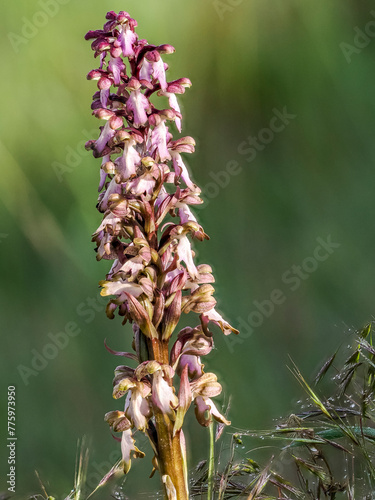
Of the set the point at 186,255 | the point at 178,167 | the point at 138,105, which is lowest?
the point at 186,255

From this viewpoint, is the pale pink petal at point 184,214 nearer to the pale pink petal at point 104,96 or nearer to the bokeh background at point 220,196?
the pale pink petal at point 104,96

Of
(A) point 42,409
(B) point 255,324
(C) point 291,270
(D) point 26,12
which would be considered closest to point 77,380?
(A) point 42,409

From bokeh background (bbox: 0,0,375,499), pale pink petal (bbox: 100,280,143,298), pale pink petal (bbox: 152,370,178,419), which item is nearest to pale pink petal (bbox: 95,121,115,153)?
pale pink petal (bbox: 100,280,143,298)

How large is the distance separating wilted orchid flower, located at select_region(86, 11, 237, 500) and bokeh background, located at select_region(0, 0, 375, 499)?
753mm

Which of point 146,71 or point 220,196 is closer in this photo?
point 146,71

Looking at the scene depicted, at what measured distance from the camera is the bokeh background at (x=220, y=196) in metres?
1.79

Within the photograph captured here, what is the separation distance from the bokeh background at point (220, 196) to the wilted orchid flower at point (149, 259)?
753mm

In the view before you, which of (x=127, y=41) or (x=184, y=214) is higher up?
(x=127, y=41)

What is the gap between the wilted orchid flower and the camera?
0.96 meters

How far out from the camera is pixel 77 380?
1807 millimetres

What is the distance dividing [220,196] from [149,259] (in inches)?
37.6

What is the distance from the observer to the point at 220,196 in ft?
6.21

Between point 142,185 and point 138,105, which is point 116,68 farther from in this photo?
point 142,185

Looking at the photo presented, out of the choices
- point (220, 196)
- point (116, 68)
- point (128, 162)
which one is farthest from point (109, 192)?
point (220, 196)
